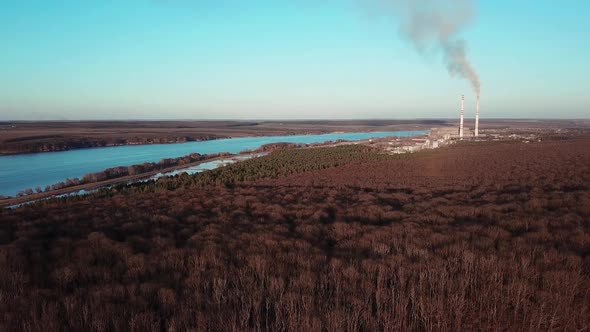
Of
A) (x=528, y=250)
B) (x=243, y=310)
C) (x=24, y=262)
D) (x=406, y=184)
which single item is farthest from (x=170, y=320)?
(x=406, y=184)

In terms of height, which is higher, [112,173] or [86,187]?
[112,173]

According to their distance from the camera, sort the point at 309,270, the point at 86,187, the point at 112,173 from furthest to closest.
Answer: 1. the point at 112,173
2. the point at 86,187
3. the point at 309,270

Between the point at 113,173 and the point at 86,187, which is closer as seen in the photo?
the point at 86,187

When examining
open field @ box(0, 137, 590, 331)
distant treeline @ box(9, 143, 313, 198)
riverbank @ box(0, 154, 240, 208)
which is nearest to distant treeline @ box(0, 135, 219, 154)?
distant treeline @ box(9, 143, 313, 198)

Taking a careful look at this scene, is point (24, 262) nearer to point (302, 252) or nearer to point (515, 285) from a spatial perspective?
point (302, 252)

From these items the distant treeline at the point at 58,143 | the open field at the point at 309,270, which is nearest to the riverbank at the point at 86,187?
the open field at the point at 309,270

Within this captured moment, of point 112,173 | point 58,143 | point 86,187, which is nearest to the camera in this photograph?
point 86,187

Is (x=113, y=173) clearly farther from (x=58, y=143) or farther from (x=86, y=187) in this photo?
(x=58, y=143)

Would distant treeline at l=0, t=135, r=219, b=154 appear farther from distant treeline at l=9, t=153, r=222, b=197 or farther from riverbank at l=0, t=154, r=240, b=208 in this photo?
riverbank at l=0, t=154, r=240, b=208

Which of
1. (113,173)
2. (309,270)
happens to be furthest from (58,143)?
(309,270)

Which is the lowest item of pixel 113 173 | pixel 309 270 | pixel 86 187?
pixel 86 187
